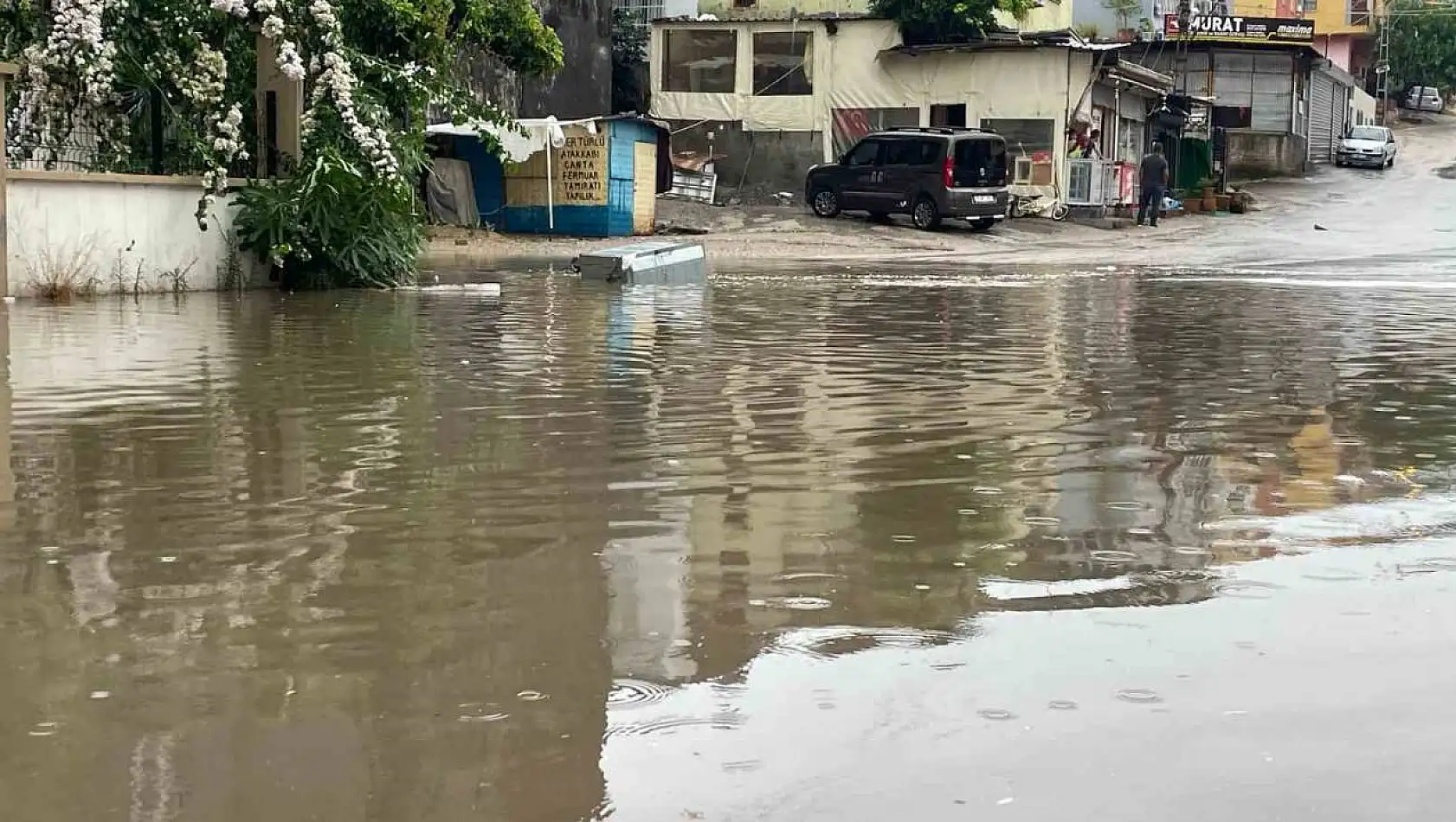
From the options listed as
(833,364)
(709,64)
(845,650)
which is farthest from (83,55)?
(709,64)

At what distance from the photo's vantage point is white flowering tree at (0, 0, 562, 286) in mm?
14695

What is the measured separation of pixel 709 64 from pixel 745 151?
2.19 m

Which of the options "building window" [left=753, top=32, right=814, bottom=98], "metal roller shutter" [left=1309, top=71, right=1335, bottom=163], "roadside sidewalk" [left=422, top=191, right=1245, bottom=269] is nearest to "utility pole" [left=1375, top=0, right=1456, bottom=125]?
"metal roller shutter" [left=1309, top=71, right=1335, bottom=163]

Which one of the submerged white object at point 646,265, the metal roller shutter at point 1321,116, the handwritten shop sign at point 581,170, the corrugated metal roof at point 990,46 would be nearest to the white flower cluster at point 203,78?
the submerged white object at point 646,265

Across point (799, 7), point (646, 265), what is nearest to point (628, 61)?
point (799, 7)

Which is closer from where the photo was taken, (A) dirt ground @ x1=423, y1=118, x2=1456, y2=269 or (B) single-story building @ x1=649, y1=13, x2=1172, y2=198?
(A) dirt ground @ x1=423, y1=118, x2=1456, y2=269

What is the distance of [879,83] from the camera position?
38.8 meters

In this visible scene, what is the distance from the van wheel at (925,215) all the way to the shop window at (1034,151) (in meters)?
4.81

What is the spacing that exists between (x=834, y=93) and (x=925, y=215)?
6953mm

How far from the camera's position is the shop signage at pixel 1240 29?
50094mm

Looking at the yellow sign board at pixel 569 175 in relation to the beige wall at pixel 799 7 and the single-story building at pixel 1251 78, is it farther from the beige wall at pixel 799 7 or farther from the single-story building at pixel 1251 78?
the single-story building at pixel 1251 78

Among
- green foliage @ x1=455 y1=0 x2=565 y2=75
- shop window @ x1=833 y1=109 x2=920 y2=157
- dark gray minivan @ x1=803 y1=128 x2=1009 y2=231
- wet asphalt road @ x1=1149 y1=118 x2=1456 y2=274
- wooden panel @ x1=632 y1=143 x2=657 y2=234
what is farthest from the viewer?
shop window @ x1=833 y1=109 x2=920 y2=157

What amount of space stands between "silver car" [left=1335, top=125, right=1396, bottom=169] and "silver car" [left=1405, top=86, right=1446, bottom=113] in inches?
A: 855

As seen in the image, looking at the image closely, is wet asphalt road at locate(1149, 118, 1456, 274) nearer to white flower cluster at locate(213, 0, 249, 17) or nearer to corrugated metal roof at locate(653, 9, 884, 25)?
corrugated metal roof at locate(653, 9, 884, 25)
